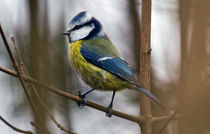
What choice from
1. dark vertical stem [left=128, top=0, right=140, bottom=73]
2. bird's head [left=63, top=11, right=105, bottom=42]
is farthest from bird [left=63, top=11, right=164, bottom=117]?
dark vertical stem [left=128, top=0, right=140, bottom=73]

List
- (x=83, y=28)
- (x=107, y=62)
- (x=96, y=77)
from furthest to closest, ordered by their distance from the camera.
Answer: (x=83, y=28) < (x=107, y=62) < (x=96, y=77)

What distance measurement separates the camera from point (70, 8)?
134 inches

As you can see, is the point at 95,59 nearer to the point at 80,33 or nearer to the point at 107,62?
the point at 107,62

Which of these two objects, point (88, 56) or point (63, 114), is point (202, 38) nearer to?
point (88, 56)

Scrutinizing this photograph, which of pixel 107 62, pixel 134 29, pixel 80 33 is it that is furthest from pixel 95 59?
pixel 134 29

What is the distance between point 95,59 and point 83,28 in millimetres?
412

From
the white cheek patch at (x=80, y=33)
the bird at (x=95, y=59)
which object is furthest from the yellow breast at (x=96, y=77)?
the white cheek patch at (x=80, y=33)

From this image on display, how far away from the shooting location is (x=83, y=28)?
122 inches

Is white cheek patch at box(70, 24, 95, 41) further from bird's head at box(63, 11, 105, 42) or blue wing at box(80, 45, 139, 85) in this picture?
blue wing at box(80, 45, 139, 85)

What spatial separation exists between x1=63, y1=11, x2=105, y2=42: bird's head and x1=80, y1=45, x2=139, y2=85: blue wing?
170 mm

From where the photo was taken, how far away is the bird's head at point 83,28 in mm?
3012

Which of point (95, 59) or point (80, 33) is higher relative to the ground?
point (80, 33)

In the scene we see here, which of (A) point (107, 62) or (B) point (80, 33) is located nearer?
(A) point (107, 62)

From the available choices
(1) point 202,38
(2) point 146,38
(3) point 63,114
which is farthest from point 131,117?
(3) point 63,114
